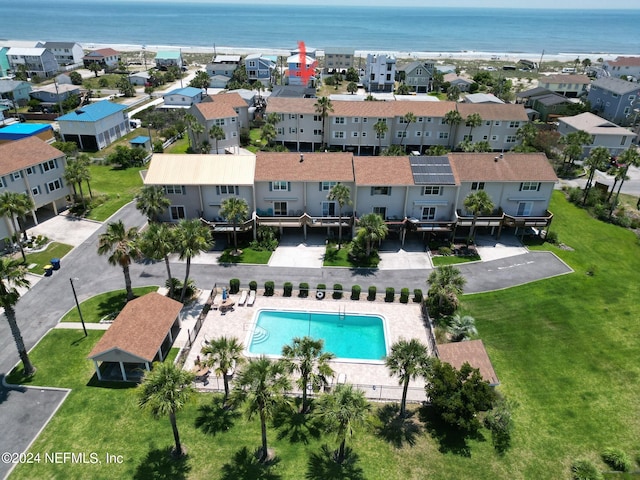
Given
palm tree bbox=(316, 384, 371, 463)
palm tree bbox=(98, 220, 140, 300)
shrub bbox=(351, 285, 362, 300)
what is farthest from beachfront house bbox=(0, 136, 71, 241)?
palm tree bbox=(316, 384, 371, 463)

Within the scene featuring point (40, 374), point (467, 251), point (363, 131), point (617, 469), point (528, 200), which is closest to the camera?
point (617, 469)

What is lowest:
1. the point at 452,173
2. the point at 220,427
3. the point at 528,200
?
the point at 220,427

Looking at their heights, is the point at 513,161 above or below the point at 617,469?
above

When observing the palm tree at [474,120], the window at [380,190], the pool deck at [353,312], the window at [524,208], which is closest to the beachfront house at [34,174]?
the pool deck at [353,312]

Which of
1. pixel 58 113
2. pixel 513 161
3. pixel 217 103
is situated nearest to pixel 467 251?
pixel 513 161

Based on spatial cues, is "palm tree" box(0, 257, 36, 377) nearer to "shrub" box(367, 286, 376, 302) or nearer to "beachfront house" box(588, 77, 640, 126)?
"shrub" box(367, 286, 376, 302)

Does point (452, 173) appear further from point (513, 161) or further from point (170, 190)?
point (170, 190)

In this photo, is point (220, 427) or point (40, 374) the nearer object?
point (220, 427)
